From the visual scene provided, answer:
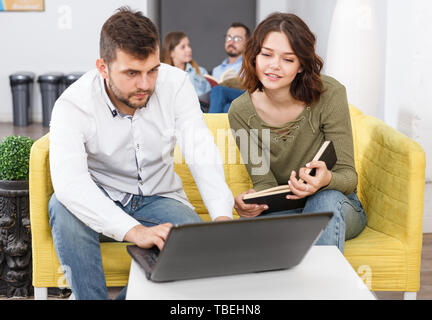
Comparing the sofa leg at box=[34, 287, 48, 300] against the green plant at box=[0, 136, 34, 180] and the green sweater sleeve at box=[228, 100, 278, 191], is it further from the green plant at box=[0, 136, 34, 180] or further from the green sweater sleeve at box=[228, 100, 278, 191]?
the green sweater sleeve at box=[228, 100, 278, 191]

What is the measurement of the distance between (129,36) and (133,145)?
426 mm

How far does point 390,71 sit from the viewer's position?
3.68m

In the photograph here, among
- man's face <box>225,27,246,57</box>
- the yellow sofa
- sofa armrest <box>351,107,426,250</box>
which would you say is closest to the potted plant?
the yellow sofa

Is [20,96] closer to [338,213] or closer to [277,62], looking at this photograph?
[277,62]

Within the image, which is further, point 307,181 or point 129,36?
point 307,181

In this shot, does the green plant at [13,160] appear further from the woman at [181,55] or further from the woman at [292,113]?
the woman at [181,55]

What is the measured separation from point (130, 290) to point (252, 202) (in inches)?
26.2

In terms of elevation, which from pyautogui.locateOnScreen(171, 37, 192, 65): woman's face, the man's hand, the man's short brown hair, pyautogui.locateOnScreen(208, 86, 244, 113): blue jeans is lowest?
the man's hand

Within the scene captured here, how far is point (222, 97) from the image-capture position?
347cm

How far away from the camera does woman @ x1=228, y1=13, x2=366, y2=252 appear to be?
6.87 feet

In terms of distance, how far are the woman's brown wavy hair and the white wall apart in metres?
5.63

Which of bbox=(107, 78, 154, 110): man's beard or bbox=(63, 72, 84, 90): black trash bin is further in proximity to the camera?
bbox=(63, 72, 84, 90): black trash bin

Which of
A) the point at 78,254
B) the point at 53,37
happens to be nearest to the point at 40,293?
the point at 78,254

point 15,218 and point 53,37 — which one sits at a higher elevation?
point 53,37
